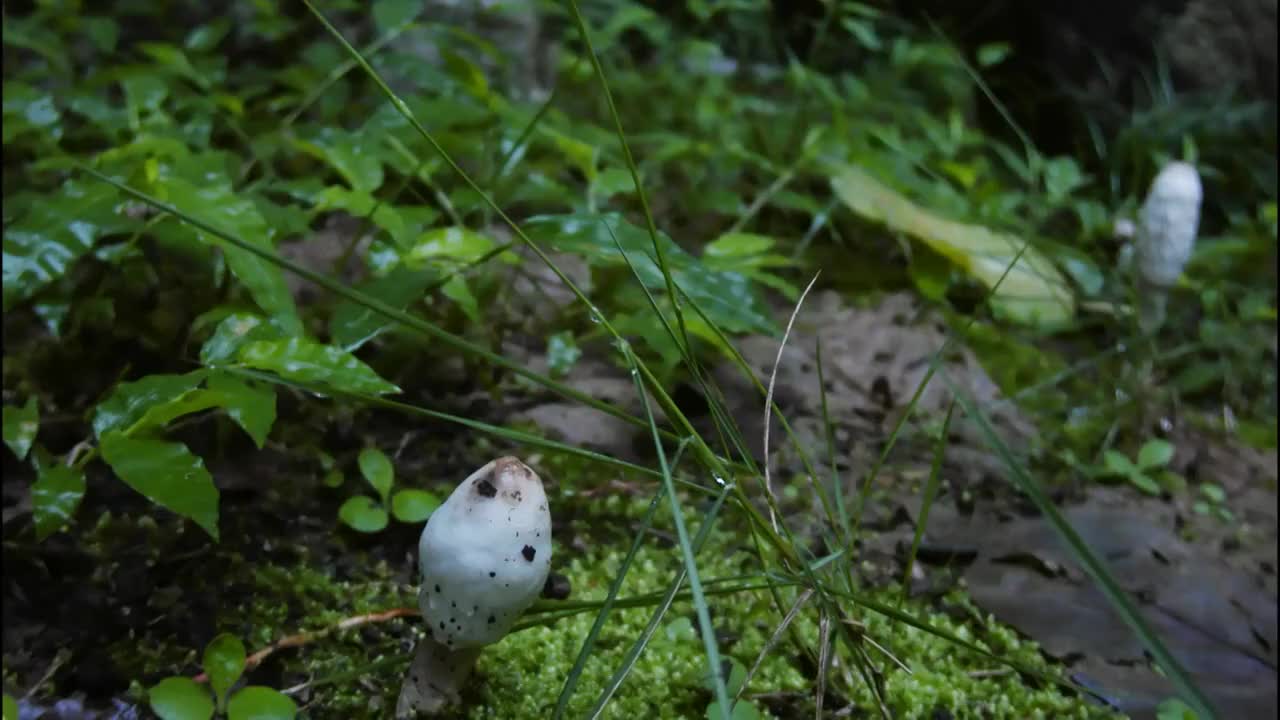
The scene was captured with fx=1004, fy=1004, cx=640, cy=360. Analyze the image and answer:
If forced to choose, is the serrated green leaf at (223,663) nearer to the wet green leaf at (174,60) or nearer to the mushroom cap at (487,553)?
the mushroom cap at (487,553)

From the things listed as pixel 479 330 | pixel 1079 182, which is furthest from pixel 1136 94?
pixel 479 330

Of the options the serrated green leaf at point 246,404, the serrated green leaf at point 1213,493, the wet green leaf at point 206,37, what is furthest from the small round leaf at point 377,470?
the serrated green leaf at point 1213,493

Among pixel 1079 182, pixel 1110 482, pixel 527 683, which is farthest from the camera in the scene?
pixel 1079 182

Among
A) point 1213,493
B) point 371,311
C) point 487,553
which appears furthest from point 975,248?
→ point 487,553

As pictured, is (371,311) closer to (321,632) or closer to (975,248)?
(321,632)

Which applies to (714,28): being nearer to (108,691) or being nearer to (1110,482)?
(1110,482)
